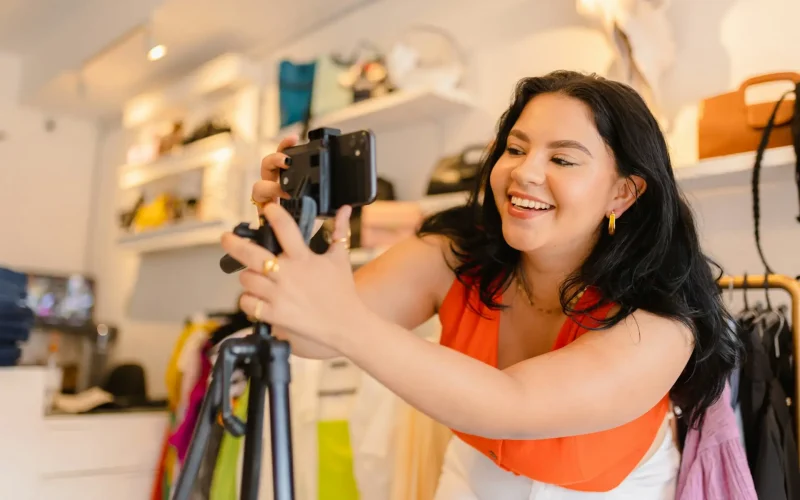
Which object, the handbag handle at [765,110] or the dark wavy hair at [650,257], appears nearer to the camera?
the dark wavy hair at [650,257]

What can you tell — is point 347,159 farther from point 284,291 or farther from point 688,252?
point 688,252

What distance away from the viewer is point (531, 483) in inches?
39.9

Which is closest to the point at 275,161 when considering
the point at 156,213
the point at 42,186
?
the point at 156,213

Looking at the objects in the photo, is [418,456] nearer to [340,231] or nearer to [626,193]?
[626,193]

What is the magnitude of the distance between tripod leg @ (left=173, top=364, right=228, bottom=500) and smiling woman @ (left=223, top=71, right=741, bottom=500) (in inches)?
3.7

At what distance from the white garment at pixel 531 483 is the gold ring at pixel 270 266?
2.10ft

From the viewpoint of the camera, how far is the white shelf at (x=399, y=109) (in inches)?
77.6

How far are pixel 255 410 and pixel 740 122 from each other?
123cm

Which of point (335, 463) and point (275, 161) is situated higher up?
point (275, 161)

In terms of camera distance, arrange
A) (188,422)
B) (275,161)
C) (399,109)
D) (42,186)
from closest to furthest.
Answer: (275,161)
(188,422)
(399,109)
(42,186)

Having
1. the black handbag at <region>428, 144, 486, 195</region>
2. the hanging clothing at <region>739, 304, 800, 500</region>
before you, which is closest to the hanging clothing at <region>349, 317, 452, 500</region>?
the black handbag at <region>428, 144, 486, 195</region>

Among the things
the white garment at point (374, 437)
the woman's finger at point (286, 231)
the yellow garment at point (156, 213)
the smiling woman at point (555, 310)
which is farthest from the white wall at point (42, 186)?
the woman's finger at point (286, 231)

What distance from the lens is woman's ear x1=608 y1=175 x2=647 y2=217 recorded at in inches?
38.6

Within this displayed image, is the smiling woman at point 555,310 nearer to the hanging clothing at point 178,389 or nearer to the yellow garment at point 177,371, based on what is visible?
the hanging clothing at point 178,389
